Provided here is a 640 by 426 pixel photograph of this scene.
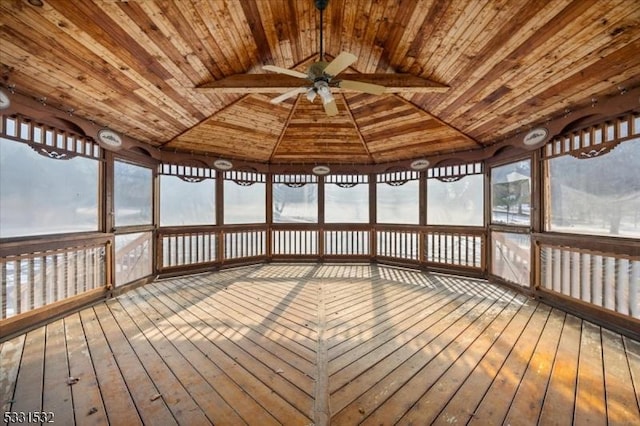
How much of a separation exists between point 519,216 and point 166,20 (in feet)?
18.5

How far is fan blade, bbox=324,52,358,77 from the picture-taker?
215 centimetres

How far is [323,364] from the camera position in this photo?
93.3 inches

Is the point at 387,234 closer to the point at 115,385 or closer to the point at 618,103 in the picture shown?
the point at 618,103

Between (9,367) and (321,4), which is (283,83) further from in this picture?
(9,367)

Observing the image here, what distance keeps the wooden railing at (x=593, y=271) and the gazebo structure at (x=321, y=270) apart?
0.03 meters

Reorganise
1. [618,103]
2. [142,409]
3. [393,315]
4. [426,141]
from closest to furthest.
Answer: [142,409]
[618,103]
[393,315]
[426,141]

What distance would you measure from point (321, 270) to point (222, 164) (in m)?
3.27

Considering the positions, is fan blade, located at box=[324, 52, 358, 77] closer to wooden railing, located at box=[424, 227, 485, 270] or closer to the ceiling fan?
the ceiling fan

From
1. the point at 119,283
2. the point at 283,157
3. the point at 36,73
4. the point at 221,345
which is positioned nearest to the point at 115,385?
the point at 221,345

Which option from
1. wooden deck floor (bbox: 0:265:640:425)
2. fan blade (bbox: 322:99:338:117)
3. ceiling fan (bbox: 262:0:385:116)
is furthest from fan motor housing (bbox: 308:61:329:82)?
wooden deck floor (bbox: 0:265:640:425)

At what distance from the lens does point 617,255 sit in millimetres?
3084

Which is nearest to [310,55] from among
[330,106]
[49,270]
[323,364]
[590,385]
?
[330,106]

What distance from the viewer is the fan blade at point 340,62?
2.15 metres

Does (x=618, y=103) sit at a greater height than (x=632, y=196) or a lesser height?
greater
